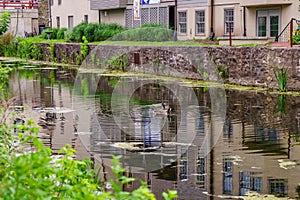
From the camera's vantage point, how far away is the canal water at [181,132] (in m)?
10.4

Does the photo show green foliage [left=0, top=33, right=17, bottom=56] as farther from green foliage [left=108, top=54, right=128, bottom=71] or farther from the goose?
the goose

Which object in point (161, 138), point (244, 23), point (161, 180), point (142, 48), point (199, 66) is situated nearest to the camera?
point (161, 180)

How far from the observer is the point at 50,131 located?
14.7m

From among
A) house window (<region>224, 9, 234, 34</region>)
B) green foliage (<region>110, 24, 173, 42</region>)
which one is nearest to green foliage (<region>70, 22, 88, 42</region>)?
green foliage (<region>110, 24, 173, 42</region>)

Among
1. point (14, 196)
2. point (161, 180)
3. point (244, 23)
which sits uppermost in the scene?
point (244, 23)

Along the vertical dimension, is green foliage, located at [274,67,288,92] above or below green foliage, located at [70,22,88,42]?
below

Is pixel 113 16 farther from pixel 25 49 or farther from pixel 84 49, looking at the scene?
pixel 84 49

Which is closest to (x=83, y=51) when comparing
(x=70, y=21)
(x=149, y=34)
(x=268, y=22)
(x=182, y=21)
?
(x=149, y=34)

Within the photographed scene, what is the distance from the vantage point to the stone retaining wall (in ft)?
72.4

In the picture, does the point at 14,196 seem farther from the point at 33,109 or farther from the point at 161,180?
the point at 33,109

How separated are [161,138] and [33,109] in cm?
597

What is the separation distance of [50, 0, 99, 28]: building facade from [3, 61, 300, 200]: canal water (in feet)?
79.8

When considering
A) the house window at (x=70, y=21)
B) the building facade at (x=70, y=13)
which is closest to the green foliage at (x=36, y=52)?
the building facade at (x=70, y=13)

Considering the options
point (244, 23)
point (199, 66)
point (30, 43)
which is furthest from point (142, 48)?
point (30, 43)
